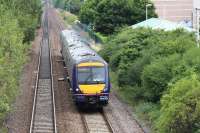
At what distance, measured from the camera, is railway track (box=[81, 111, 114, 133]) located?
25.3m

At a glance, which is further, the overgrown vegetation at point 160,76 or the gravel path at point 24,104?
the gravel path at point 24,104

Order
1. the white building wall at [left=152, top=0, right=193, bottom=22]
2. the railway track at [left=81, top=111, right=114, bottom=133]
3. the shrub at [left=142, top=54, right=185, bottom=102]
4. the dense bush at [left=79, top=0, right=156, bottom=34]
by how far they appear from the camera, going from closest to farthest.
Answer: the railway track at [left=81, top=111, right=114, bottom=133], the shrub at [left=142, top=54, right=185, bottom=102], the dense bush at [left=79, top=0, right=156, bottom=34], the white building wall at [left=152, top=0, right=193, bottom=22]

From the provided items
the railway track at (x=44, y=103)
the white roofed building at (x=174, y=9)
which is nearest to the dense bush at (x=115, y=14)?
the white roofed building at (x=174, y=9)

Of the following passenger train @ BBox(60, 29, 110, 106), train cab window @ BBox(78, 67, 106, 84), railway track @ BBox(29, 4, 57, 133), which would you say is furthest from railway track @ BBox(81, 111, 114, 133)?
train cab window @ BBox(78, 67, 106, 84)

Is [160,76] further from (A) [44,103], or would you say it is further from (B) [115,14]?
(B) [115,14]

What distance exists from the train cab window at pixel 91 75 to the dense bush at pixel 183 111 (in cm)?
748

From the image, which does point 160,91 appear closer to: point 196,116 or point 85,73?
point 85,73

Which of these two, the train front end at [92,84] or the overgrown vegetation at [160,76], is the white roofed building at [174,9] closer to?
the overgrown vegetation at [160,76]

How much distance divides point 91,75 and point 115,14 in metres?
31.4

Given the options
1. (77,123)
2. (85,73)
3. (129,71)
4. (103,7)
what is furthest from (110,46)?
(103,7)

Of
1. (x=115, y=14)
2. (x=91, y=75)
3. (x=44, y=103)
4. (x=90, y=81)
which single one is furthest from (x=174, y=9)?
(x=90, y=81)

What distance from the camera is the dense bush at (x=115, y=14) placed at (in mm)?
59531

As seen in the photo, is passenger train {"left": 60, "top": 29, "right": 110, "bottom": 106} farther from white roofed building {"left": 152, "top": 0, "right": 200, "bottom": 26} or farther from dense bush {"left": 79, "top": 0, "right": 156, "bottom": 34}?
white roofed building {"left": 152, "top": 0, "right": 200, "bottom": 26}

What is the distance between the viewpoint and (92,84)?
1128 inches
